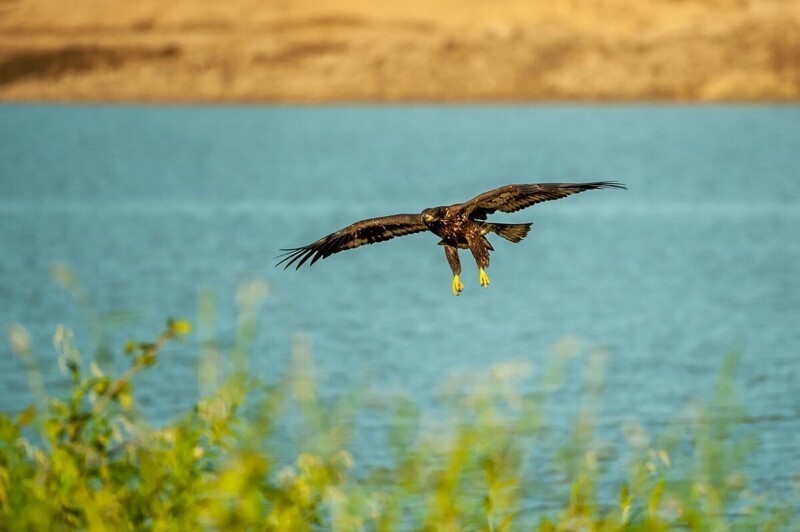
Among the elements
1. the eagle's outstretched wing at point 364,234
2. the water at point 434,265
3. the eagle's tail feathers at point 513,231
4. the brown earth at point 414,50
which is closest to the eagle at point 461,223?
the eagle's outstretched wing at point 364,234

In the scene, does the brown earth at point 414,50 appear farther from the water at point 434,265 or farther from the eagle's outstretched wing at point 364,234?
the eagle's outstretched wing at point 364,234

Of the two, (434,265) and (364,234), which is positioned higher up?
(434,265)

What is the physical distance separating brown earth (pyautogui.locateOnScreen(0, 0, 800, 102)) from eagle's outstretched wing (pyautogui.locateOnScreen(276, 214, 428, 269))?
129 m

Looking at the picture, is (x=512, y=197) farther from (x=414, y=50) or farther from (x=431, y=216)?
(x=414, y=50)

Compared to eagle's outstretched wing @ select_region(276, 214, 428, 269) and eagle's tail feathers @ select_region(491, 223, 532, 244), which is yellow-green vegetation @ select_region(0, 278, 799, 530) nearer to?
eagle's outstretched wing @ select_region(276, 214, 428, 269)

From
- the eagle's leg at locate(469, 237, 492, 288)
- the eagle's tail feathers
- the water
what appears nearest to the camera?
the eagle's leg at locate(469, 237, 492, 288)

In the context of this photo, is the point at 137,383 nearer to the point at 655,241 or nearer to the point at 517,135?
the point at 655,241

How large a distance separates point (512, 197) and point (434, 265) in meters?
35.8

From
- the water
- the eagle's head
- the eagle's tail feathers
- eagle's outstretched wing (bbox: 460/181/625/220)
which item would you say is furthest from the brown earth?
the eagle's head

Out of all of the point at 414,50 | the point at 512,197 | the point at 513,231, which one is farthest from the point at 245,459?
the point at 414,50

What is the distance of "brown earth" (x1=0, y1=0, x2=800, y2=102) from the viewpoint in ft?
453

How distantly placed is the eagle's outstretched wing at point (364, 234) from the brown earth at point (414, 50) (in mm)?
128823

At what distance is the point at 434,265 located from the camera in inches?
1697

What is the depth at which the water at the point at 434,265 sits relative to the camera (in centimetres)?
2531
